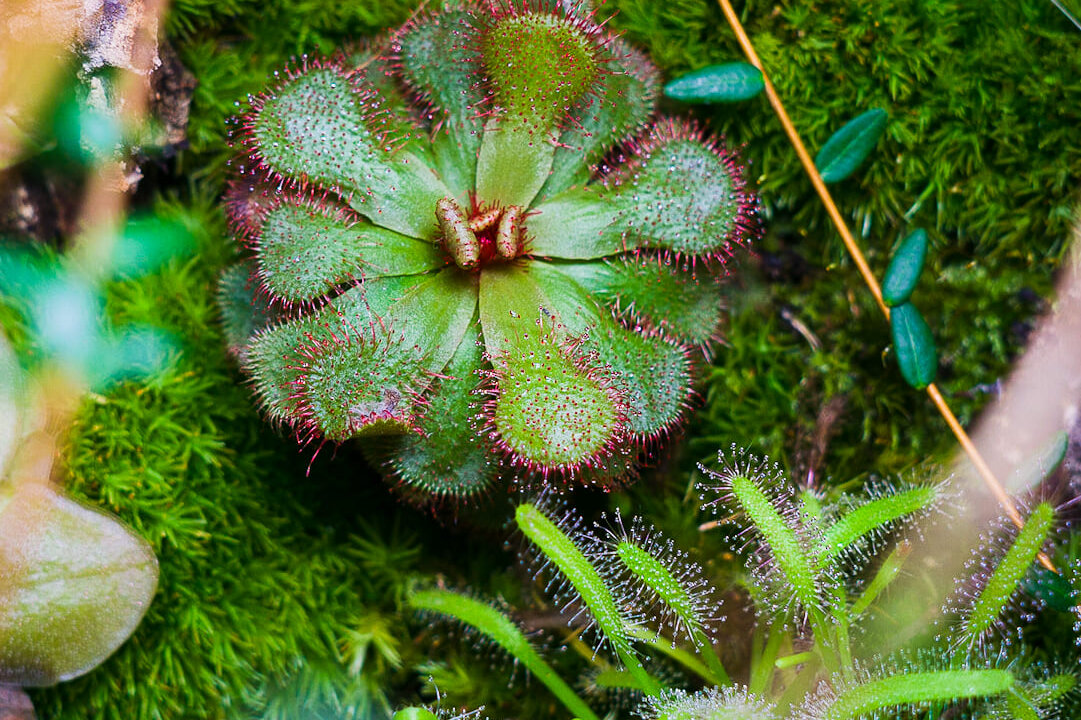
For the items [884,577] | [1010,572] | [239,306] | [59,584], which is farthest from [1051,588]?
[59,584]

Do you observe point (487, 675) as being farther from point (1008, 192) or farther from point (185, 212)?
point (1008, 192)

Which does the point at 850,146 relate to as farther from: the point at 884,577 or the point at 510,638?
the point at 510,638

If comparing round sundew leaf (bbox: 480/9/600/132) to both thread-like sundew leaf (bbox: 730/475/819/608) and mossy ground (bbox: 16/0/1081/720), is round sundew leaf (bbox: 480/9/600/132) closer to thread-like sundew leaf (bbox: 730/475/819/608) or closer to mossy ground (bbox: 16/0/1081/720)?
mossy ground (bbox: 16/0/1081/720)

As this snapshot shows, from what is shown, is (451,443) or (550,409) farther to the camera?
(451,443)

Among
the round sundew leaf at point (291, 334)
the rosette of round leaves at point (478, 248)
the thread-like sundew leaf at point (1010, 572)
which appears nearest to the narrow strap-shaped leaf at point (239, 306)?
the rosette of round leaves at point (478, 248)

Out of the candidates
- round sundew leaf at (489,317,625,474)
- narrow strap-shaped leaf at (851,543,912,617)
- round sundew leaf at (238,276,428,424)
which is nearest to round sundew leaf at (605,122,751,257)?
round sundew leaf at (489,317,625,474)
